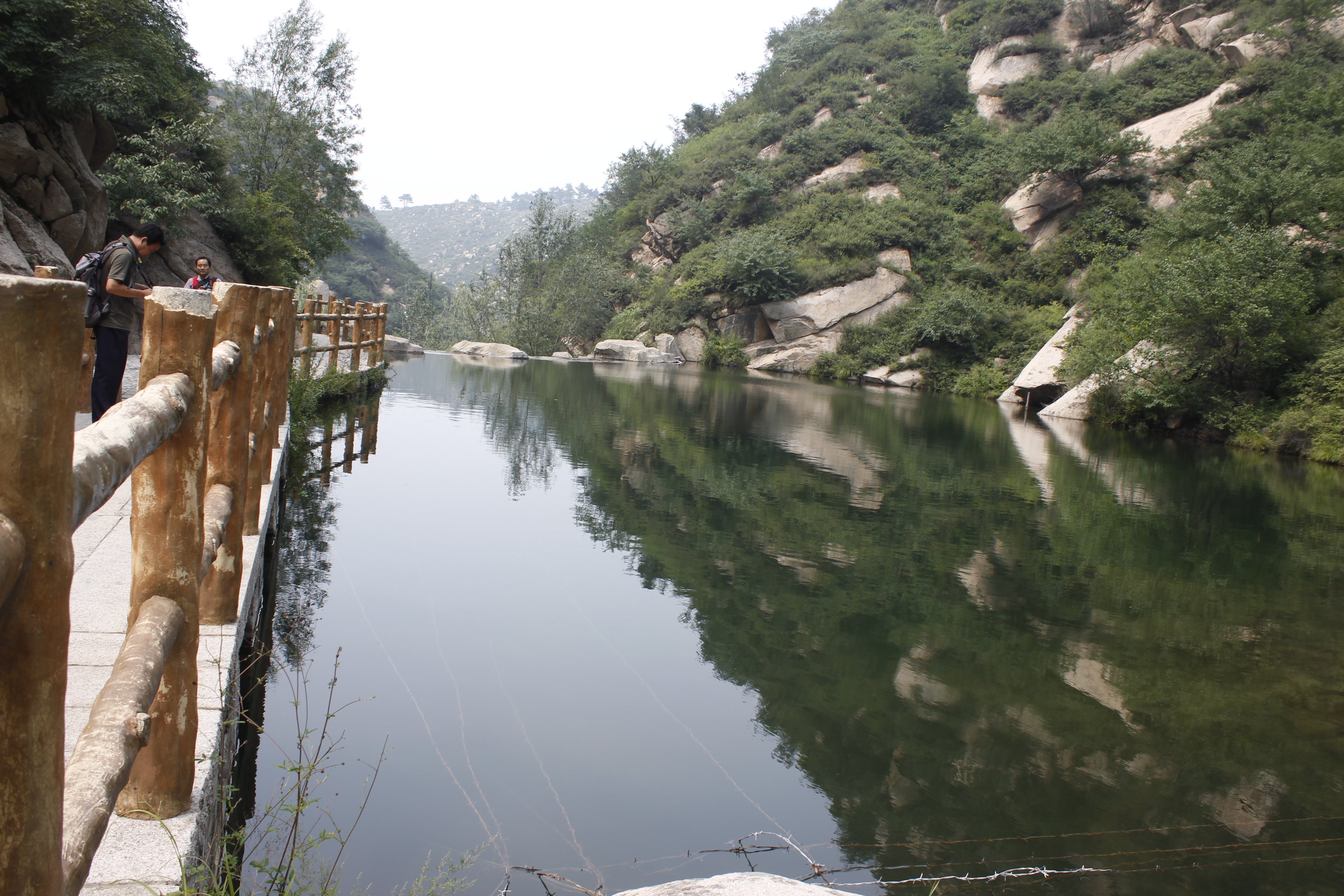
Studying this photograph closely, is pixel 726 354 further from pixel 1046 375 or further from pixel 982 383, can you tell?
pixel 1046 375

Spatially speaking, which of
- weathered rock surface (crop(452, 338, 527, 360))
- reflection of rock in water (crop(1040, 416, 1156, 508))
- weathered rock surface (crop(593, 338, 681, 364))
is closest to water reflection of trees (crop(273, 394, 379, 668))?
reflection of rock in water (crop(1040, 416, 1156, 508))

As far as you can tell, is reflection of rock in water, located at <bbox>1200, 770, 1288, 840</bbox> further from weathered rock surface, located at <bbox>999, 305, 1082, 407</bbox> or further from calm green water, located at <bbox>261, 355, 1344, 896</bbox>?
weathered rock surface, located at <bbox>999, 305, 1082, 407</bbox>

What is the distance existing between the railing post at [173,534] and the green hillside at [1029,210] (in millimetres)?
20871

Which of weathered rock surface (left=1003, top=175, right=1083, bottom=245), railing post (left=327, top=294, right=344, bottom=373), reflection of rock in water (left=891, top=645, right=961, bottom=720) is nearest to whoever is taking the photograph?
reflection of rock in water (left=891, top=645, right=961, bottom=720)

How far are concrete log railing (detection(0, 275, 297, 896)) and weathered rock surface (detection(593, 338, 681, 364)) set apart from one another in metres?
35.8

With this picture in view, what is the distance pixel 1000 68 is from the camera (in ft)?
149

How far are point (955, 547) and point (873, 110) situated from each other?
43.5 m

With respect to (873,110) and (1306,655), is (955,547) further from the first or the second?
(873,110)

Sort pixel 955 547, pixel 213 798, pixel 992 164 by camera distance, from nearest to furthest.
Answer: pixel 213 798
pixel 955 547
pixel 992 164

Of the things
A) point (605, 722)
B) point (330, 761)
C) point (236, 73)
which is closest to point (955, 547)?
point (605, 722)

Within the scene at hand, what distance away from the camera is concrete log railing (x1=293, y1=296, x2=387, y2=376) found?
12.1 m

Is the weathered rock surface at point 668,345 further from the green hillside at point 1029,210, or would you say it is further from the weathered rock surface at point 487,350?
the weathered rock surface at point 487,350

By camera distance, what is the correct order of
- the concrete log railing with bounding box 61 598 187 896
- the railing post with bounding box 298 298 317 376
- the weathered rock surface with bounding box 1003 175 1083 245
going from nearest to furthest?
the concrete log railing with bounding box 61 598 187 896 → the railing post with bounding box 298 298 317 376 → the weathered rock surface with bounding box 1003 175 1083 245

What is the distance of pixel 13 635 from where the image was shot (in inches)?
41.7
